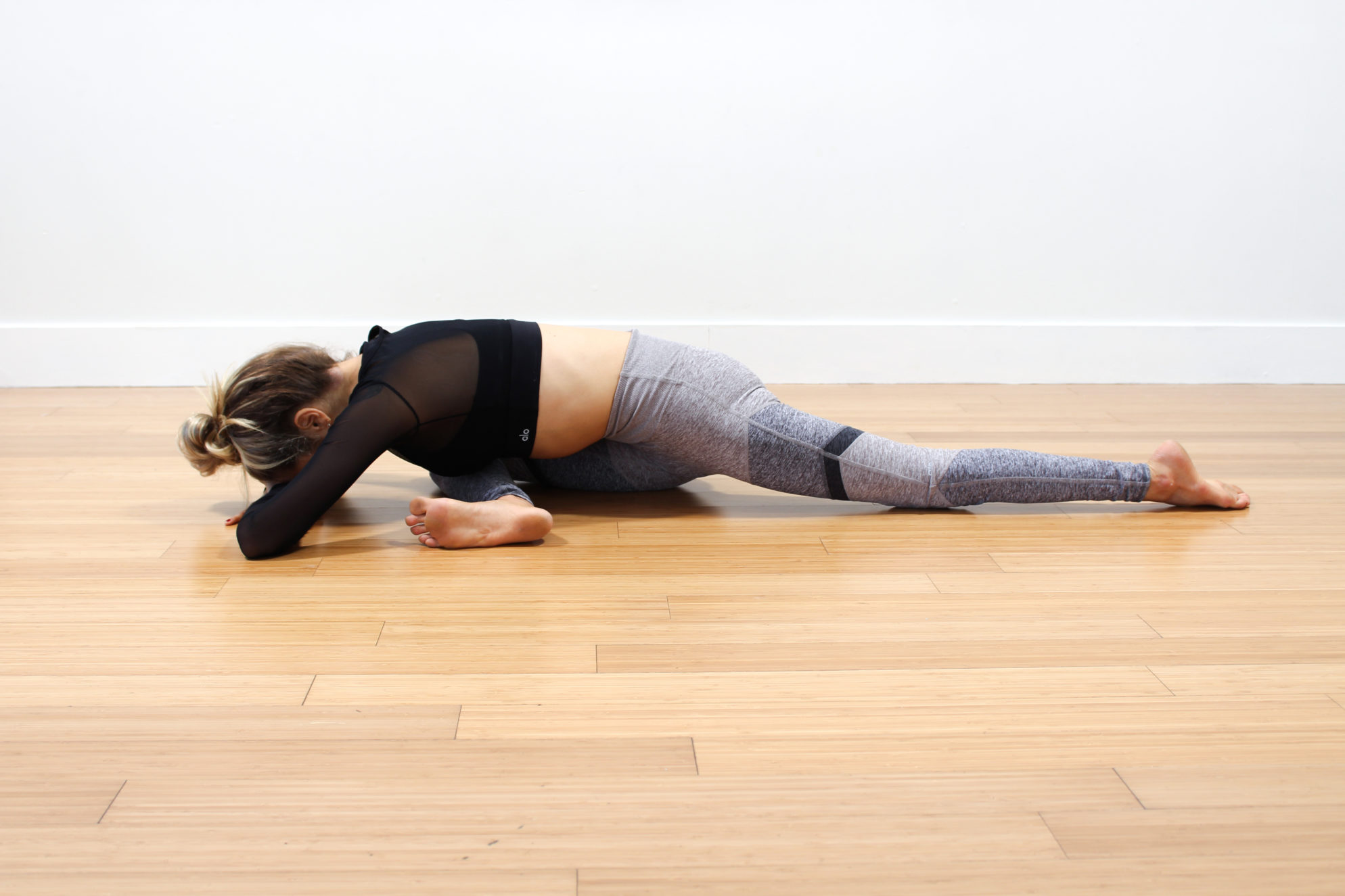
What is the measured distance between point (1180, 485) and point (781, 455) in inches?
31.4

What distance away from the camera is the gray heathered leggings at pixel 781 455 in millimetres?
1846

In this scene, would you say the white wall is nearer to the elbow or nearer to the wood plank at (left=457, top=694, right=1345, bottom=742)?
the elbow

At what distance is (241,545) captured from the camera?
1.66m

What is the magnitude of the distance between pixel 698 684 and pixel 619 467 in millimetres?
856

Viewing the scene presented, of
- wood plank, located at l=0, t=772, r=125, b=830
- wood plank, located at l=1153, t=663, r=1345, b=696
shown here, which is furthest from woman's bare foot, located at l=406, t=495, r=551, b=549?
wood plank, located at l=1153, t=663, r=1345, b=696

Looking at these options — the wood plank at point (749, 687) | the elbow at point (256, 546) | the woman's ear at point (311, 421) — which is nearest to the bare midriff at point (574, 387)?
the woman's ear at point (311, 421)

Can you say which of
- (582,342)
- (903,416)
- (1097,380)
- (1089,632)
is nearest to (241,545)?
(582,342)

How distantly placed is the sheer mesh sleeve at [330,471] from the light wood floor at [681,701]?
71 millimetres

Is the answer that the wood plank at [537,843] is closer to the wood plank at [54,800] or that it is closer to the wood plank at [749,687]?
the wood plank at [54,800]

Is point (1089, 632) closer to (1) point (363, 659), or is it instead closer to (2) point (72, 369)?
(1) point (363, 659)

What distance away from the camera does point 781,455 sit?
1.85m

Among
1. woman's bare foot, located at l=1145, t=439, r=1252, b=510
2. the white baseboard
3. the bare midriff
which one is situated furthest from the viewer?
the white baseboard

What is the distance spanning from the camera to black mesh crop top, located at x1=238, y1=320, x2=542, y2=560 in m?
1.60

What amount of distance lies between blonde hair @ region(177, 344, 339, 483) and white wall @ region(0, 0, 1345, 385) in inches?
53.9
